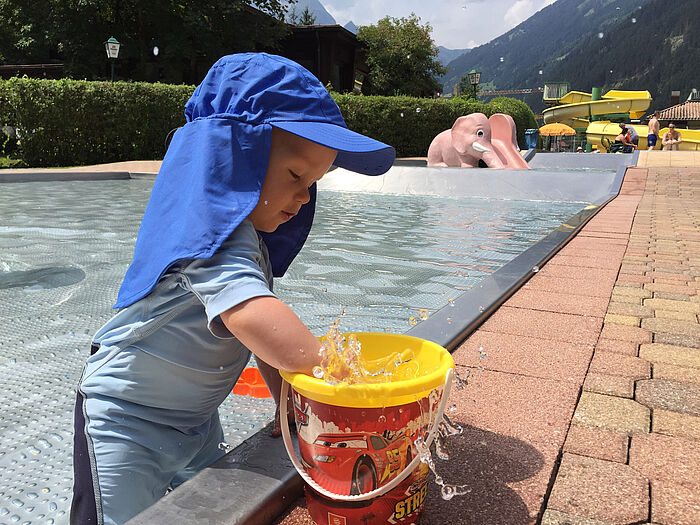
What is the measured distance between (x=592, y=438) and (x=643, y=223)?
18.8 ft

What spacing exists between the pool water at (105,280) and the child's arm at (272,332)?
1091 mm

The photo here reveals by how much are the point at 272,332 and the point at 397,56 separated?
35286 millimetres

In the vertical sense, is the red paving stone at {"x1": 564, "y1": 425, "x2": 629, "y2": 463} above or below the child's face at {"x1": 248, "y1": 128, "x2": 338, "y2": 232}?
below

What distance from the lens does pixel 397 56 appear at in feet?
111

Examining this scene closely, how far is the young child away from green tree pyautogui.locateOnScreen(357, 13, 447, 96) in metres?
33.1

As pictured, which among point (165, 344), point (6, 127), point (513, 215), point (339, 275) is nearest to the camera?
point (165, 344)

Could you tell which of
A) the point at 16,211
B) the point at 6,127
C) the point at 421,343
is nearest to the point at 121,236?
the point at 16,211

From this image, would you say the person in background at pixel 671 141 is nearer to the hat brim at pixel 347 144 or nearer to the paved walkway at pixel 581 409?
the paved walkway at pixel 581 409

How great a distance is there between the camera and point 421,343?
4.46 feet

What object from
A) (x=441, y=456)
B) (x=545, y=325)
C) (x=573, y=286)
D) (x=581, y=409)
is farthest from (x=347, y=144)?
(x=573, y=286)

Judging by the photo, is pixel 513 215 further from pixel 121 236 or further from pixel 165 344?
pixel 165 344

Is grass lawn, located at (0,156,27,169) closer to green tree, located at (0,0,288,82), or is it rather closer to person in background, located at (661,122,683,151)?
green tree, located at (0,0,288,82)

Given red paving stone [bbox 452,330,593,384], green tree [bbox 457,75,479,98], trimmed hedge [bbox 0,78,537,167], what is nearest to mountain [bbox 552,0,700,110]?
green tree [bbox 457,75,479,98]

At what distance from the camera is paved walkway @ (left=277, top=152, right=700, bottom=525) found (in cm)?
127
